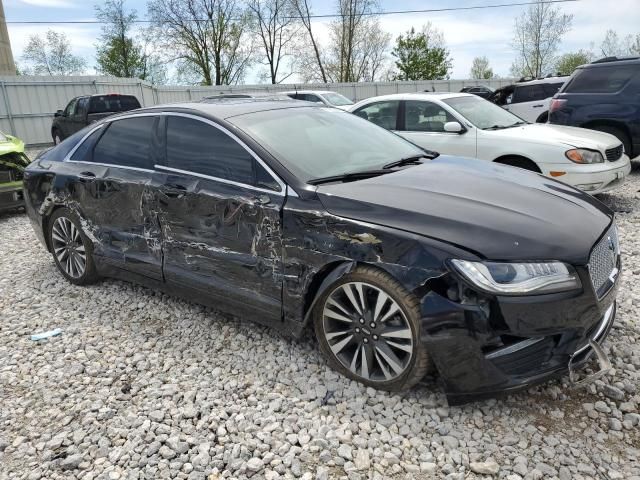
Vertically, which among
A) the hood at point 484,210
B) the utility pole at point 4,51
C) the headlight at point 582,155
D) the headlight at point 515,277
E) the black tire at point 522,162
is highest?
the utility pole at point 4,51

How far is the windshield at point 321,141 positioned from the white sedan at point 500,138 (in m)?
2.76

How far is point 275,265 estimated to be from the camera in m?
3.09

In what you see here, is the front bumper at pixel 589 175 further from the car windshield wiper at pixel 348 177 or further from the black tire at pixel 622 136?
the car windshield wiper at pixel 348 177

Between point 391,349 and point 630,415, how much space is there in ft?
4.11

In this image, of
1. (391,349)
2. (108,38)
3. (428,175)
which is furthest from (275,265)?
(108,38)

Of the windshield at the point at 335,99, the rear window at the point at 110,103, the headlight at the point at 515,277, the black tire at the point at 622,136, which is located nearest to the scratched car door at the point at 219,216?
the headlight at the point at 515,277

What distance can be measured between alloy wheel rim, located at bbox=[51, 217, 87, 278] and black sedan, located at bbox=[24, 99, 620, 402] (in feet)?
0.97

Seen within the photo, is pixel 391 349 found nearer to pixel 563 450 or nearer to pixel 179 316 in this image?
pixel 563 450

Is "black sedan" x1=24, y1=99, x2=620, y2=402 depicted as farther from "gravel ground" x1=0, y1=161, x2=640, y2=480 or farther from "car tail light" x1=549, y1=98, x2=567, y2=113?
"car tail light" x1=549, y1=98, x2=567, y2=113

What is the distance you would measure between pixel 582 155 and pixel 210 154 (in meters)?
4.67

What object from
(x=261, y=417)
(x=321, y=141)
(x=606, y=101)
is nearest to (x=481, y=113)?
(x=606, y=101)

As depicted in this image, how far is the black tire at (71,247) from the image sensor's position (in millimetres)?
4516

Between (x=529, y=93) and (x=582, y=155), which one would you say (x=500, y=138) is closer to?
(x=582, y=155)

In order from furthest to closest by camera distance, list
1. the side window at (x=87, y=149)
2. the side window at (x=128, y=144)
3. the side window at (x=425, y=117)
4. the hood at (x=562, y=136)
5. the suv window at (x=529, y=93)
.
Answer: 1. the suv window at (x=529, y=93)
2. the side window at (x=425, y=117)
3. the hood at (x=562, y=136)
4. the side window at (x=87, y=149)
5. the side window at (x=128, y=144)
